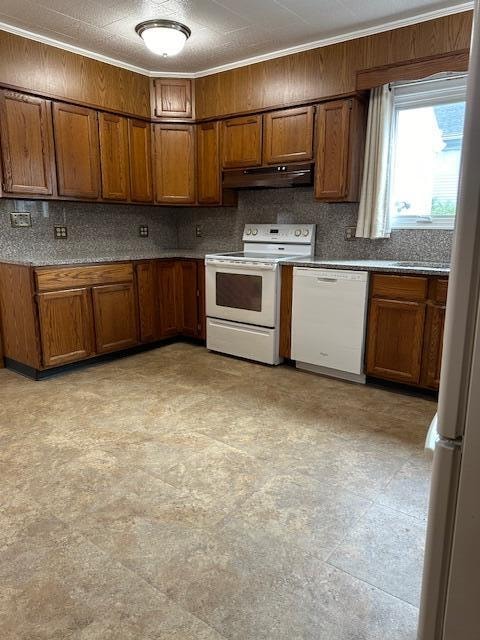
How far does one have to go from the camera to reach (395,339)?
9.90ft

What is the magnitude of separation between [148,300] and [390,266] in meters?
2.11

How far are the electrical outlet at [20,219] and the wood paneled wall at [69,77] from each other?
92 centimetres

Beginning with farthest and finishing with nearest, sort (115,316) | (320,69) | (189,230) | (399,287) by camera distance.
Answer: (189,230) → (115,316) → (320,69) → (399,287)

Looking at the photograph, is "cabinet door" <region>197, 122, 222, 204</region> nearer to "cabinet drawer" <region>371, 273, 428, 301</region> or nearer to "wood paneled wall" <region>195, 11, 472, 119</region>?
"wood paneled wall" <region>195, 11, 472, 119</region>

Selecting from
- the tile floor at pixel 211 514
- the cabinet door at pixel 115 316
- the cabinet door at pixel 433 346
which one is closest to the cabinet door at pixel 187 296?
the cabinet door at pixel 115 316

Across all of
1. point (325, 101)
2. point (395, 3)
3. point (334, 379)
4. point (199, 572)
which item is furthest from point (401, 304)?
point (199, 572)

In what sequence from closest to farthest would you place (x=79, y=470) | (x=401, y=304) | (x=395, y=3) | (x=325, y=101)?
(x=79, y=470)
(x=395, y=3)
(x=401, y=304)
(x=325, y=101)

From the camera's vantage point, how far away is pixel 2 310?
350 centimetres

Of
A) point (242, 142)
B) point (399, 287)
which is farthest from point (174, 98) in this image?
point (399, 287)

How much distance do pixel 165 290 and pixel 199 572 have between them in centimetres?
296

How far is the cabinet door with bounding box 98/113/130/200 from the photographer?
370 centimetres

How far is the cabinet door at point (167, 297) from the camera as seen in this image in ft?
13.5

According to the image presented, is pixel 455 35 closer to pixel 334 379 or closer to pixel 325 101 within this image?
pixel 325 101

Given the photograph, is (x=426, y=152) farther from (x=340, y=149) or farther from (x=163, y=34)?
(x=163, y=34)
